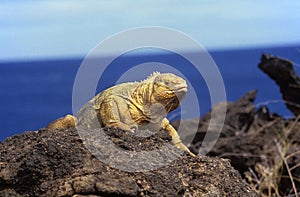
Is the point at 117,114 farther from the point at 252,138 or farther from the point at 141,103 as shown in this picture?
the point at 252,138

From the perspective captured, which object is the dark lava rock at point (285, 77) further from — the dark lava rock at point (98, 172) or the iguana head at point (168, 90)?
the dark lava rock at point (98, 172)

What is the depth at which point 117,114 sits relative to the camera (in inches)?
149

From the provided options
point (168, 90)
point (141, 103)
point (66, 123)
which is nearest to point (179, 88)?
point (168, 90)

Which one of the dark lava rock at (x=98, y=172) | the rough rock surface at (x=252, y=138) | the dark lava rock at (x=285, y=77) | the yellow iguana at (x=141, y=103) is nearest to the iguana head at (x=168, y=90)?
the yellow iguana at (x=141, y=103)

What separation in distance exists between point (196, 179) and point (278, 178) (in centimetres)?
448

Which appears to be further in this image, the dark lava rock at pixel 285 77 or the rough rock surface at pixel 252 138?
the dark lava rock at pixel 285 77

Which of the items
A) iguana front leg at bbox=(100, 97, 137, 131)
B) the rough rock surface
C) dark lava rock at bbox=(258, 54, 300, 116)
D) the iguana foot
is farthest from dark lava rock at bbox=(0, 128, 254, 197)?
dark lava rock at bbox=(258, 54, 300, 116)

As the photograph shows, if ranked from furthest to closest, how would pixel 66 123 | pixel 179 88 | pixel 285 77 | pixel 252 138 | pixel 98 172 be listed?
pixel 285 77 < pixel 252 138 < pixel 66 123 < pixel 179 88 < pixel 98 172

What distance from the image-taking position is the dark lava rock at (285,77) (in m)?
9.38

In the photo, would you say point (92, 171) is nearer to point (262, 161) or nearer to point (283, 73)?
point (262, 161)

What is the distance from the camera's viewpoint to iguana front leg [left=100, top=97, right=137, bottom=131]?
12.4 ft

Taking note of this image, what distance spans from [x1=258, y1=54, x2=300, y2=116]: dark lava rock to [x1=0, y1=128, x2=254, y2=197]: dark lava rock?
20.0 feet

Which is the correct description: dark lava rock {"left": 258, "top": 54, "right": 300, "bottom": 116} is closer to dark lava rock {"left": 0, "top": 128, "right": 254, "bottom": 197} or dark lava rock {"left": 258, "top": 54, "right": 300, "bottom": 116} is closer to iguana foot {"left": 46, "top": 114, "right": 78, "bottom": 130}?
iguana foot {"left": 46, "top": 114, "right": 78, "bottom": 130}

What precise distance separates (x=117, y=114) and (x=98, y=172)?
0.74 metres
